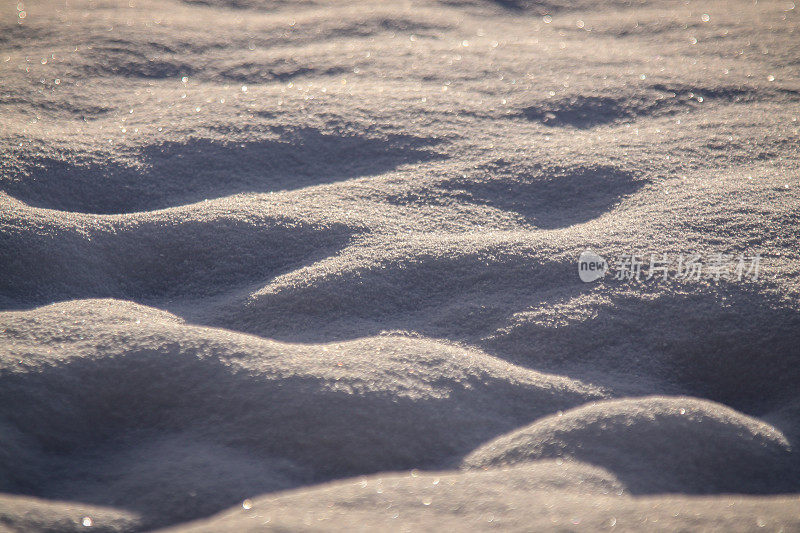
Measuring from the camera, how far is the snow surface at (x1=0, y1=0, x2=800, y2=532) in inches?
38.1

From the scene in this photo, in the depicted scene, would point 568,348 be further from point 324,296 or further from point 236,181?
point 236,181

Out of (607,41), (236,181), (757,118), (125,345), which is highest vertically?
(607,41)

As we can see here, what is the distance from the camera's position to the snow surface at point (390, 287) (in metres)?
0.97

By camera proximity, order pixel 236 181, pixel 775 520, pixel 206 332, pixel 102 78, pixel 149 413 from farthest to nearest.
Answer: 1. pixel 102 78
2. pixel 236 181
3. pixel 206 332
4. pixel 149 413
5. pixel 775 520

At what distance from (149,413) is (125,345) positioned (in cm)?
13

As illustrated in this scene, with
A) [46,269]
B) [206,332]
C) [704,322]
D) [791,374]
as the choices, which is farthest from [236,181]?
[791,374]

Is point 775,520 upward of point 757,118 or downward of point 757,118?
downward

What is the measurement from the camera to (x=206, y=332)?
1.18m

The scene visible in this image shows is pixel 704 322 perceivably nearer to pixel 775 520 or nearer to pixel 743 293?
pixel 743 293

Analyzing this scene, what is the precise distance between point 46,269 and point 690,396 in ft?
4.18

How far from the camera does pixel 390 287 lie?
1.37m

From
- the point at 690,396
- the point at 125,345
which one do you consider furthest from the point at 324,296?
the point at 690,396

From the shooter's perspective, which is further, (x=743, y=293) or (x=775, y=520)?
(x=743, y=293)

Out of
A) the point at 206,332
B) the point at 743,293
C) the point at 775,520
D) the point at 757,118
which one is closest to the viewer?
the point at 775,520
